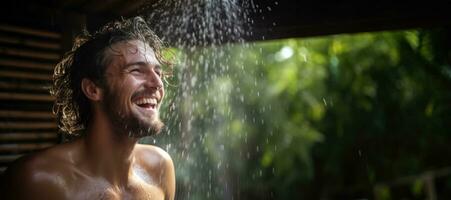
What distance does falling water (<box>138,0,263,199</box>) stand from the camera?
368 cm

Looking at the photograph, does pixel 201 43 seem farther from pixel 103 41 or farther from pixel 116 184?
pixel 116 184

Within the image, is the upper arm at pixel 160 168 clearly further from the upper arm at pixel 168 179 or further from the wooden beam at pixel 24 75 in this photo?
the wooden beam at pixel 24 75

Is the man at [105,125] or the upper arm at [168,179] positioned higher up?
the man at [105,125]

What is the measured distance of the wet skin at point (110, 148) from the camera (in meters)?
2.50

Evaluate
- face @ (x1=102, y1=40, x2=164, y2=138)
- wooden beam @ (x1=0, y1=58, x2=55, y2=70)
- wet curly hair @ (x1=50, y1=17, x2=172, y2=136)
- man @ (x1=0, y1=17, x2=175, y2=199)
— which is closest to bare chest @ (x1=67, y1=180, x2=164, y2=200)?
A: man @ (x1=0, y1=17, x2=175, y2=199)

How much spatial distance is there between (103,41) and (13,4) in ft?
2.46

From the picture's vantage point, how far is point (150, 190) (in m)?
2.93

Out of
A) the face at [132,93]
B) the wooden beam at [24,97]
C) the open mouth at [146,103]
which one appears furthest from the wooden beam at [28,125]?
the open mouth at [146,103]

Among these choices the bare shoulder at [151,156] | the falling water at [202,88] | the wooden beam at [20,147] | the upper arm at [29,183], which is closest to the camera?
the upper arm at [29,183]

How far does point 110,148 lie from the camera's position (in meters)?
2.75

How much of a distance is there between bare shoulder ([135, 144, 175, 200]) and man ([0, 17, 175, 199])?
10 cm

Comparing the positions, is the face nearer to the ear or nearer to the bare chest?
the ear

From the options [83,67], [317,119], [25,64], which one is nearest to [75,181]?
[83,67]

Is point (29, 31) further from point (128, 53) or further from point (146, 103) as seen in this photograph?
point (146, 103)
